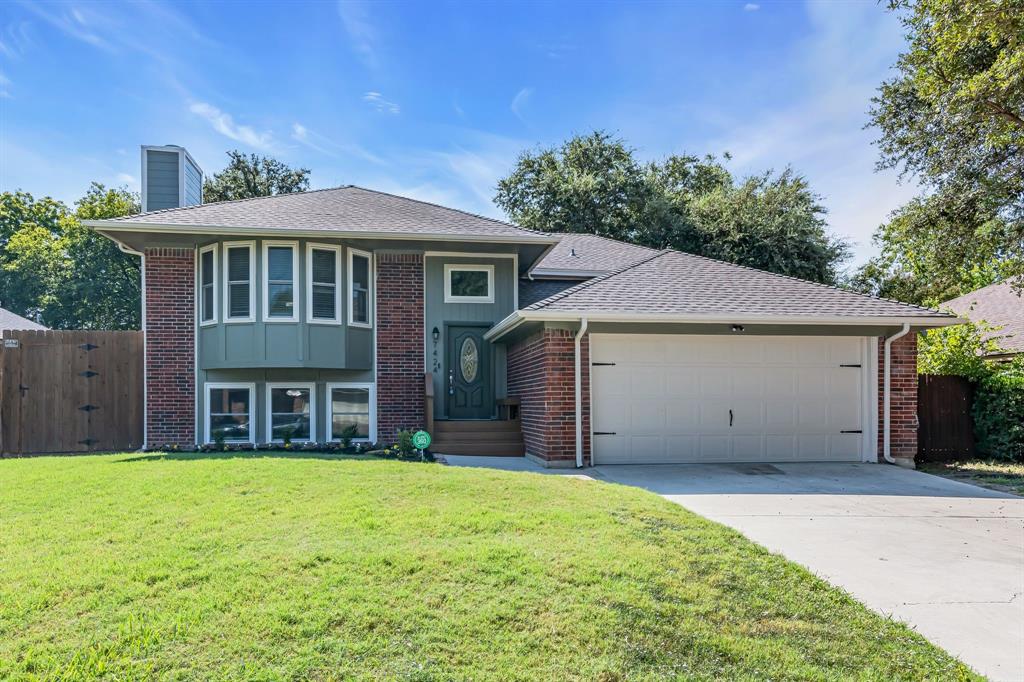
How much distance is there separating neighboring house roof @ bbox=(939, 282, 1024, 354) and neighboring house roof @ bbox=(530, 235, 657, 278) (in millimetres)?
7629

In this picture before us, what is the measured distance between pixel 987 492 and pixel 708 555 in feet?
20.0

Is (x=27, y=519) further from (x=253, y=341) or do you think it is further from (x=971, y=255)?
(x=971, y=255)

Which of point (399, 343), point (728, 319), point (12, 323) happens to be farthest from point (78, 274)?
point (728, 319)

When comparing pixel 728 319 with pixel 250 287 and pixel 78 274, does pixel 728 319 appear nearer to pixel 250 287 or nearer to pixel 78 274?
pixel 250 287

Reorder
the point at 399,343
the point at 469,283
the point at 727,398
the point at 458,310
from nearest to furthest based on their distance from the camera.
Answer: the point at 727,398 → the point at 399,343 → the point at 458,310 → the point at 469,283

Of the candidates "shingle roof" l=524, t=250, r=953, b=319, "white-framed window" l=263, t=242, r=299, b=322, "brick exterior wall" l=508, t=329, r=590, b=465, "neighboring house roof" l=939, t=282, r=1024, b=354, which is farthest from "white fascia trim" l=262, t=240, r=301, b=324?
"neighboring house roof" l=939, t=282, r=1024, b=354

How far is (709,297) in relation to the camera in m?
10.8

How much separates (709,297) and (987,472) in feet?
17.3

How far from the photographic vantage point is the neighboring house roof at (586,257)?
15.4 m

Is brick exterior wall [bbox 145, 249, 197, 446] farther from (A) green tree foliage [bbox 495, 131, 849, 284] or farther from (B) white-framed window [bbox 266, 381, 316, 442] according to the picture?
(A) green tree foliage [bbox 495, 131, 849, 284]

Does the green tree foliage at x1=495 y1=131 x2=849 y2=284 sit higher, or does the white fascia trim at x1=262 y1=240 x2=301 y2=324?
the green tree foliage at x1=495 y1=131 x2=849 y2=284

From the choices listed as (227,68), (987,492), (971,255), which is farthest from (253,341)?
(971,255)

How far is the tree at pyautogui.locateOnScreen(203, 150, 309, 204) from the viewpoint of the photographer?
29.9 meters

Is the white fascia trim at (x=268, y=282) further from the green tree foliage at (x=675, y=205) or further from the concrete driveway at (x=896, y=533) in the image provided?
the green tree foliage at (x=675, y=205)
